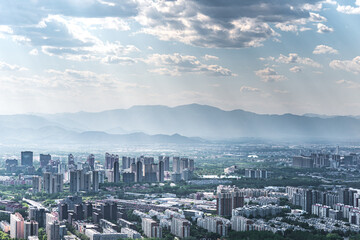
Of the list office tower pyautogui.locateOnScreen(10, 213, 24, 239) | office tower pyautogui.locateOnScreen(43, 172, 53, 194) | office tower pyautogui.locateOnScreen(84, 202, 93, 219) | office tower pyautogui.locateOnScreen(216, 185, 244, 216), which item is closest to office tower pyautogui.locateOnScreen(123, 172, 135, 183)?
office tower pyautogui.locateOnScreen(43, 172, 53, 194)

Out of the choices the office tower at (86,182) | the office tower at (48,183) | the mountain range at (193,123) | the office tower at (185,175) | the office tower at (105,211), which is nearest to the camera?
the office tower at (105,211)

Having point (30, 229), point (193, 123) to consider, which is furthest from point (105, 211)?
point (193, 123)

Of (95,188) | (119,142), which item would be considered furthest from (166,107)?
(95,188)

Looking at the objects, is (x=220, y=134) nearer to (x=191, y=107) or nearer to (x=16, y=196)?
(x=191, y=107)

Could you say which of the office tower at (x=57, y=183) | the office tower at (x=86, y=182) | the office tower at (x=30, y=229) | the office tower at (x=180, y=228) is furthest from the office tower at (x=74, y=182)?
the office tower at (x=180, y=228)

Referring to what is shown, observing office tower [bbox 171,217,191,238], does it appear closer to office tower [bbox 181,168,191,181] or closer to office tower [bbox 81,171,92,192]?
office tower [bbox 81,171,92,192]

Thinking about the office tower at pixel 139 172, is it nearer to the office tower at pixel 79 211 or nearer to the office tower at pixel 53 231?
the office tower at pixel 79 211
